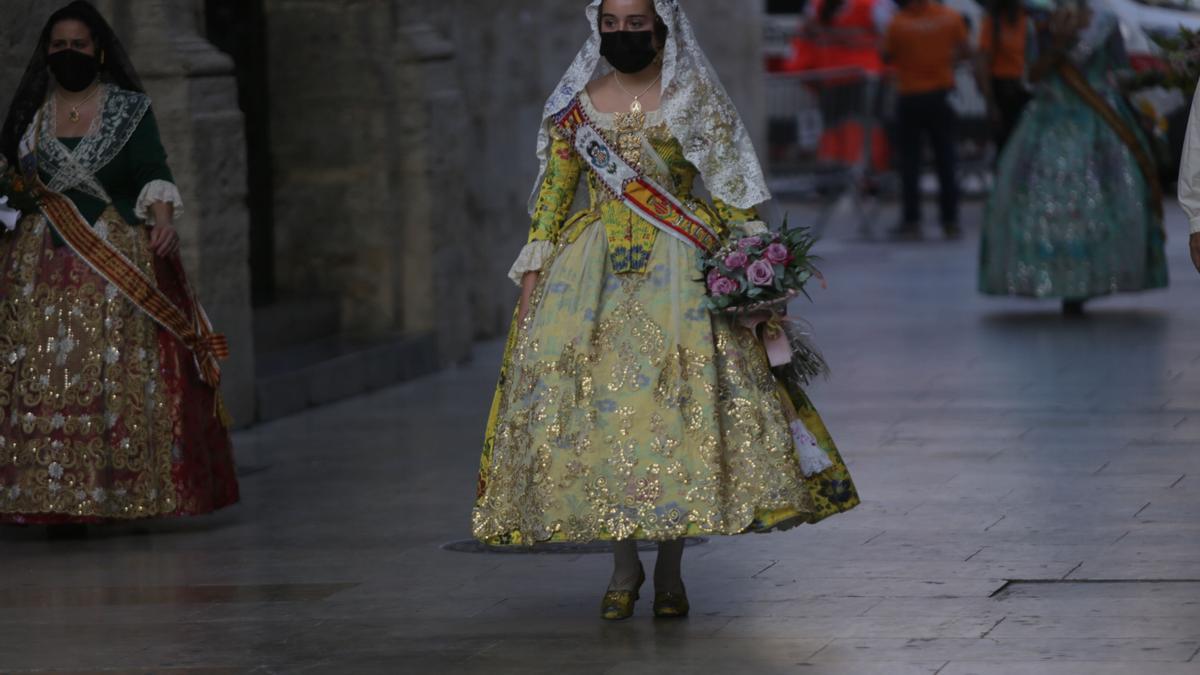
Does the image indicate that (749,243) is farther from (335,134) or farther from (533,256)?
(335,134)

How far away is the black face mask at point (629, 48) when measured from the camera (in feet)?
23.9

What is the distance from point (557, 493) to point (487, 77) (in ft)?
27.3

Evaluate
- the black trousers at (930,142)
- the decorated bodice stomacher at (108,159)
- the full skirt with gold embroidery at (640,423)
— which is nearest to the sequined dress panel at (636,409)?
the full skirt with gold embroidery at (640,423)

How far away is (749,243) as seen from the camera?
7.13m

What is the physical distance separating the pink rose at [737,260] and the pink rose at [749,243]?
23mm

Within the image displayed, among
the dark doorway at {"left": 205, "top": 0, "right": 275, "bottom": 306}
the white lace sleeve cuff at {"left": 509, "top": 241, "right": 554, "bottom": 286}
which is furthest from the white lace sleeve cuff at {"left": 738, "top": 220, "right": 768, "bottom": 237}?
the dark doorway at {"left": 205, "top": 0, "right": 275, "bottom": 306}

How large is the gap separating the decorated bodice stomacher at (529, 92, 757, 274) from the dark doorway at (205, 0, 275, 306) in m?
6.30

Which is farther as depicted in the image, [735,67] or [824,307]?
[735,67]

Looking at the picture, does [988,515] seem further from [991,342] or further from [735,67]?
[735,67]

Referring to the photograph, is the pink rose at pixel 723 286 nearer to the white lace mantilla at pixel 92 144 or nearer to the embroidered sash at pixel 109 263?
the embroidered sash at pixel 109 263

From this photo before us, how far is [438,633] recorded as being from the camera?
7.17 metres

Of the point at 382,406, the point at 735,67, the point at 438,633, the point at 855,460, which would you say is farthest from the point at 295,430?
the point at 735,67

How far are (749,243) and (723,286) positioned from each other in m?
0.15

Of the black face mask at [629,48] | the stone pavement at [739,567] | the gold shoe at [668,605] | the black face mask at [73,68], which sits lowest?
the stone pavement at [739,567]
